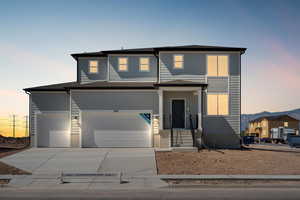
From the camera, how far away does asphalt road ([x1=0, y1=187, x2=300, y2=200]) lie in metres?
8.23

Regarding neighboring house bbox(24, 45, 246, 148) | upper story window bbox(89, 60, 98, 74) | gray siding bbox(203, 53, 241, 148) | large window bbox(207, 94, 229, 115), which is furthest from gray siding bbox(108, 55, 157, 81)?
large window bbox(207, 94, 229, 115)

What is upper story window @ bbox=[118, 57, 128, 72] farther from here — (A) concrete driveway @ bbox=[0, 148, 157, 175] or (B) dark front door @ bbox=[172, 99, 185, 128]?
(A) concrete driveway @ bbox=[0, 148, 157, 175]

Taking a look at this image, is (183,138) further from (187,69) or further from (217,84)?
(187,69)

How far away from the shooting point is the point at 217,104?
19.5 m

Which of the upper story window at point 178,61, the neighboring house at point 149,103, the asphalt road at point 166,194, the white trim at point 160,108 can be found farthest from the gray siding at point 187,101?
the asphalt road at point 166,194

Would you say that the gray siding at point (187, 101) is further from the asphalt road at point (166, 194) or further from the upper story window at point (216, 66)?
the asphalt road at point (166, 194)

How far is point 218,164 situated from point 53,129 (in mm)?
12674

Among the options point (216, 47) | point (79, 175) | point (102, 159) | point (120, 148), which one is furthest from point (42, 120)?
point (216, 47)

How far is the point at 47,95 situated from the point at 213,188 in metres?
15.3

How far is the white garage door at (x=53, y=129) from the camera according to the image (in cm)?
1948

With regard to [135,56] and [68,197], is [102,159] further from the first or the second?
[135,56]

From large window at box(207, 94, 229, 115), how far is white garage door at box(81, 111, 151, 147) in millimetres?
4734

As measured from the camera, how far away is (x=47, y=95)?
20.1 m

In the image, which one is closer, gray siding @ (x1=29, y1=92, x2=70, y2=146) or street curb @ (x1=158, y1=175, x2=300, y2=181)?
street curb @ (x1=158, y1=175, x2=300, y2=181)
